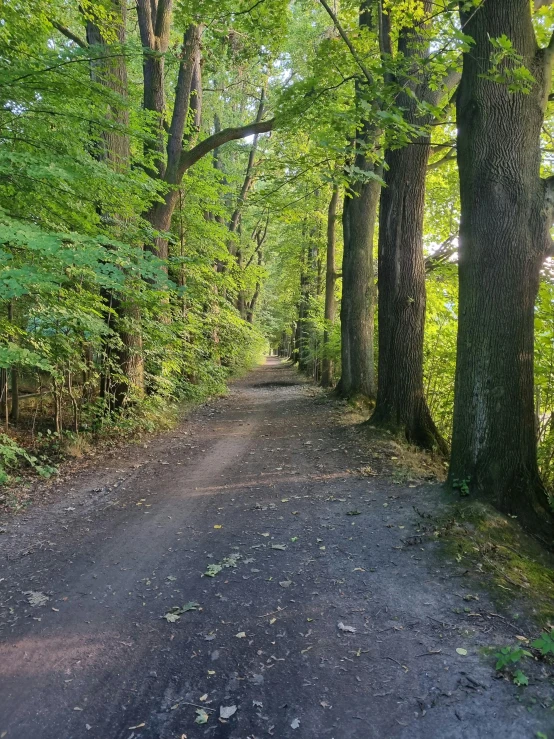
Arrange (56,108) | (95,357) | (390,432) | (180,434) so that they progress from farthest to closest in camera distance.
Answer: (180,434) → (95,357) → (390,432) → (56,108)

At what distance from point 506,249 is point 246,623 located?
427 cm

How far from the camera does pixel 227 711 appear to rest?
255 cm

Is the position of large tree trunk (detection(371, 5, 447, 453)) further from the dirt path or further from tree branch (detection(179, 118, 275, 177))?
tree branch (detection(179, 118, 275, 177))

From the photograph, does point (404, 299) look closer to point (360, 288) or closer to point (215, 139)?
point (360, 288)

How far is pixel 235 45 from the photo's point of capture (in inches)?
459

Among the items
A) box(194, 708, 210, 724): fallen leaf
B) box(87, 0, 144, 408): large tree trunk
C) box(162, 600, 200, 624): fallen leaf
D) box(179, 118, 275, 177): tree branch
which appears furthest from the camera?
box(179, 118, 275, 177): tree branch

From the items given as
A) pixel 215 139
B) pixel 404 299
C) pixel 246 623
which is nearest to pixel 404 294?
pixel 404 299

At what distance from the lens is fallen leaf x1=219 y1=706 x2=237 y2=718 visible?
2521 millimetres

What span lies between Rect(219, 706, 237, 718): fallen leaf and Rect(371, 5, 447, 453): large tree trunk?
6022 mm

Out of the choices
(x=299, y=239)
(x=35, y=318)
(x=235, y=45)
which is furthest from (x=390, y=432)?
(x=299, y=239)

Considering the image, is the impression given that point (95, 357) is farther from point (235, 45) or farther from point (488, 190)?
point (235, 45)

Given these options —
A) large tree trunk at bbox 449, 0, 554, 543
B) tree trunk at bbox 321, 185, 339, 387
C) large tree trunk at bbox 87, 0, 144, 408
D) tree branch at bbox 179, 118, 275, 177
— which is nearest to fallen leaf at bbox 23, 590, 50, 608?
large tree trunk at bbox 449, 0, 554, 543

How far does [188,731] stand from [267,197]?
7823 millimetres

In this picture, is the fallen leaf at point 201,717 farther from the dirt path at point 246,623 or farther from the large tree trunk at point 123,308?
the large tree trunk at point 123,308
